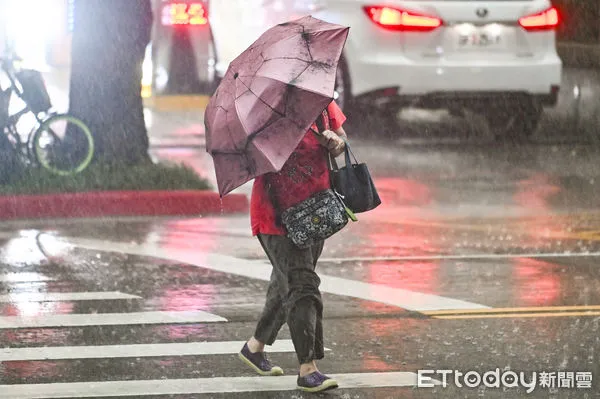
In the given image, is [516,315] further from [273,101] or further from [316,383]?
[273,101]

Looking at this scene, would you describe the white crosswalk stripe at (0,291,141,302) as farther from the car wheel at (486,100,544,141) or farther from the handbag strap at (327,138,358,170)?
the car wheel at (486,100,544,141)

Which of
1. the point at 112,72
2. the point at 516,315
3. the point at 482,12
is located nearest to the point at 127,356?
the point at 516,315

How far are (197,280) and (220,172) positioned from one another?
9.82 feet

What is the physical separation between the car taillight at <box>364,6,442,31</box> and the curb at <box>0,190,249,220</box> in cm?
401

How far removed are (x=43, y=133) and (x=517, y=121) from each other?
6236mm

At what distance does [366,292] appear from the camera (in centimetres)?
915

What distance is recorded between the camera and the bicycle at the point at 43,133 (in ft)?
44.3

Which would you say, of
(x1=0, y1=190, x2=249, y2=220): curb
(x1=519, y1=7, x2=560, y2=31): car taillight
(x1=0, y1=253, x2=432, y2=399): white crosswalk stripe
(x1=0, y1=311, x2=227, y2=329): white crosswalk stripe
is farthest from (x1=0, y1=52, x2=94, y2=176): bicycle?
(x1=519, y1=7, x2=560, y2=31): car taillight

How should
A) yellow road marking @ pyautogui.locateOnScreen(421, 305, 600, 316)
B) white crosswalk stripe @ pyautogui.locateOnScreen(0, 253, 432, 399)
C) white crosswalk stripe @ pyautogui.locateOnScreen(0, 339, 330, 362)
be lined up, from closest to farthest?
white crosswalk stripe @ pyautogui.locateOnScreen(0, 253, 432, 399) → white crosswalk stripe @ pyautogui.locateOnScreen(0, 339, 330, 362) → yellow road marking @ pyautogui.locateOnScreen(421, 305, 600, 316)

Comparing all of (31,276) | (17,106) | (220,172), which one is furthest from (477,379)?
(17,106)

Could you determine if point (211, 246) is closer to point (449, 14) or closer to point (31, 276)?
point (31, 276)

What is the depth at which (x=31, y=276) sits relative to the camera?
9711 mm

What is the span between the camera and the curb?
12297 mm

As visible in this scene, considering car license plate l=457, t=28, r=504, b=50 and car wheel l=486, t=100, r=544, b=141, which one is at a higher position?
car license plate l=457, t=28, r=504, b=50
